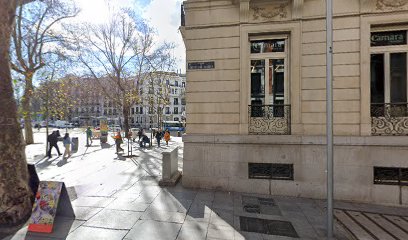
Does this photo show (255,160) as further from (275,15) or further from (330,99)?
(275,15)

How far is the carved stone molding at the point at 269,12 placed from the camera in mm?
7324

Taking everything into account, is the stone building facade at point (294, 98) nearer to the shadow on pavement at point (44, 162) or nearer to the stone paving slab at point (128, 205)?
the stone paving slab at point (128, 205)

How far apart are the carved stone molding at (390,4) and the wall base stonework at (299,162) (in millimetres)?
3890

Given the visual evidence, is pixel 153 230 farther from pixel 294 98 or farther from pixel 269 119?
pixel 294 98

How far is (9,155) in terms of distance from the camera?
5047mm

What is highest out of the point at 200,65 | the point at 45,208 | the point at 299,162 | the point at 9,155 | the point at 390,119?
the point at 200,65

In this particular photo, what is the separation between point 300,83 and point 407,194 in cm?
439

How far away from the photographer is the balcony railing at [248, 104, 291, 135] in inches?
292

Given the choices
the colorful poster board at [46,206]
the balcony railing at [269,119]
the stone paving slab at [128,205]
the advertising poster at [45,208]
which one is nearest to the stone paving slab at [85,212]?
the stone paving slab at [128,205]

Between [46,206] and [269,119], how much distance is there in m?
6.42

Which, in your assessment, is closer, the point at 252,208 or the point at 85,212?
the point at 85,212

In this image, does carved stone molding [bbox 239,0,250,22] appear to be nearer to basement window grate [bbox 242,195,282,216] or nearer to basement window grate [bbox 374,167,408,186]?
basement window grate [bbox 242,195,282,216]

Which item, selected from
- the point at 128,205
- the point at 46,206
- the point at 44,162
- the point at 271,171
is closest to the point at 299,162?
the point at 271,171

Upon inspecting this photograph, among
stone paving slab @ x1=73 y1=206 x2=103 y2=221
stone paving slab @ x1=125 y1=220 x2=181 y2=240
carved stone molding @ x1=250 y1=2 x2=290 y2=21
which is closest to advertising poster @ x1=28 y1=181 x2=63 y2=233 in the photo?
stone paving slab @ x1=73 y1=206 x2=103 y2=221
